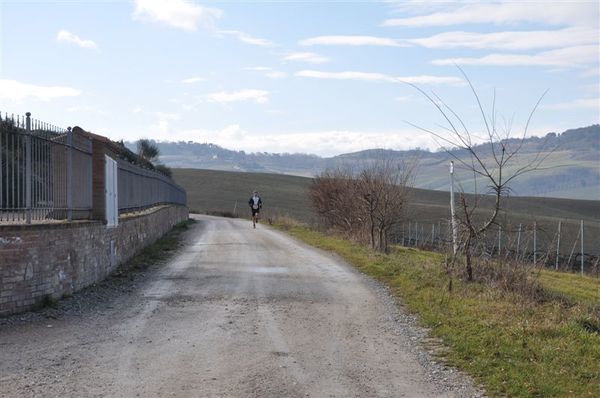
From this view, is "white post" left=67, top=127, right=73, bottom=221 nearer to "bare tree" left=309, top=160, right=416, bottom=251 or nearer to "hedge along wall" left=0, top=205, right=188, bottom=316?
"hedge along wall" left=0, top=205, right=188, bottom=316

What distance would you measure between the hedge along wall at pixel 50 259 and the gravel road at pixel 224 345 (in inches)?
13.0

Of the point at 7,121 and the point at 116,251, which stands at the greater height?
the point at 7,121

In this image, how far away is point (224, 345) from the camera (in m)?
7.62

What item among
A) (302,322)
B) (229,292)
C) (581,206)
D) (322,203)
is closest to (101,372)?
(302,322)

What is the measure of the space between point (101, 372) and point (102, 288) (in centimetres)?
540

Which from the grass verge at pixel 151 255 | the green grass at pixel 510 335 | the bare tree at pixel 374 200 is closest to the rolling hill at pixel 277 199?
the bare tree at pixel 374 200

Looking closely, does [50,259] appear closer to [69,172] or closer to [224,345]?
[69,172]

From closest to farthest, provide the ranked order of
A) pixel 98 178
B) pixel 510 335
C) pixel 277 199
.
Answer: pixel 510 335
pixel 98 178
pixel 277 199

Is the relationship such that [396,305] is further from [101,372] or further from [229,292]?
[101,372]

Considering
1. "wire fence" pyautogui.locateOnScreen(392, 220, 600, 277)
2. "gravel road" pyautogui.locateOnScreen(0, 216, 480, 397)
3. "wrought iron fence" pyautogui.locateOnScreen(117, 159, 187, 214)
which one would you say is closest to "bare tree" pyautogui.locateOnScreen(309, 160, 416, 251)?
"wire fence" pyautogui.locateOnScreen(392, 220, 600, 277)

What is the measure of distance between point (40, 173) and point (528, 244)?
9810 mm

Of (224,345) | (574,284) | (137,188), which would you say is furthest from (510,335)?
(574,284)

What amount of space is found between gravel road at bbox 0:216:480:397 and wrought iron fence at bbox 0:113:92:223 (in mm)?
1507

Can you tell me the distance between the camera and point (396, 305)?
10859 mm
